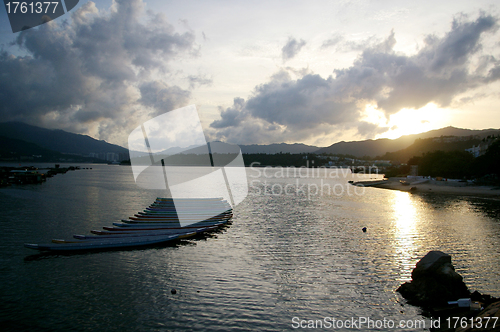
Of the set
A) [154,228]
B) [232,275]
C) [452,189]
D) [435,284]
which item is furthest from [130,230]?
[452,189]

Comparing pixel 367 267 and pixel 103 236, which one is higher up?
pixel 103 236

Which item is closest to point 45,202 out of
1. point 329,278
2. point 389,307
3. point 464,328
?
point 329,278

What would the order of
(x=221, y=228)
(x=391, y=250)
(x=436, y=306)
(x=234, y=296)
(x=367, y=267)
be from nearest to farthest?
(x=436, y=306) < (x=234, y=296) < (x=367, y=267) < (x=391, y=250) < (x=221, y=228)

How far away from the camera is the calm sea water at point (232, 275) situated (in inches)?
492

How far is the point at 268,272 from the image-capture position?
17.6m

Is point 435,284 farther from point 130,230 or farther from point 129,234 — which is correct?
point 130,230

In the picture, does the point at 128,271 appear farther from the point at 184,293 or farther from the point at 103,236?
the point at 103,236

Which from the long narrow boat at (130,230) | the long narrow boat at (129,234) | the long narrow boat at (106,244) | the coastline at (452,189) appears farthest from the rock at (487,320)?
the coastline at (452,189)

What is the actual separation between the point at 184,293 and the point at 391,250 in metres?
17.0

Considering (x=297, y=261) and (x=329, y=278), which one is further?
(x=297, y=261)

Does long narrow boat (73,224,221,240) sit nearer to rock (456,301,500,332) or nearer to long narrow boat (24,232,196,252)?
long narrow boat (24,232,196,252)

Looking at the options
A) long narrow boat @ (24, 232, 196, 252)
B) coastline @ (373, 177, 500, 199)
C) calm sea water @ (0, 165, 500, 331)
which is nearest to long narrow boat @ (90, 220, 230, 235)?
long narrow boat @ (24, 232, 196, 252)

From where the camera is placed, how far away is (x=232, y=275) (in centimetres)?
1695

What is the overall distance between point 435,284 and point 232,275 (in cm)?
1044
